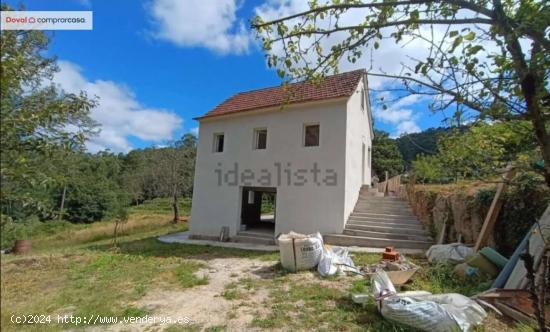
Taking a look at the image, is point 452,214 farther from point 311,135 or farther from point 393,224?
point 311,135

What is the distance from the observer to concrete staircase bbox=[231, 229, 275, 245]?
1127 cm

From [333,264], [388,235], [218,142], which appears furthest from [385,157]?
[333,264]

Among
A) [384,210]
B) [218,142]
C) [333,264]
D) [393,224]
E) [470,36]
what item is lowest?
[333,264]

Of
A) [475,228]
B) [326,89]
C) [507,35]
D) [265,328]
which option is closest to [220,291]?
[265,328]

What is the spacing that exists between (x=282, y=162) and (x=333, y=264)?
5.60 metres

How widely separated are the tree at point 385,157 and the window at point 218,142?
27.5 meters

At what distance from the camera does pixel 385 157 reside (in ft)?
123

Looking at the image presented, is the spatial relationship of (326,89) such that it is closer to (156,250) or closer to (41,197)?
(156,250)

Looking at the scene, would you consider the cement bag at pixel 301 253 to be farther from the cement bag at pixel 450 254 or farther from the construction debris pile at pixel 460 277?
the cement bag at pixel 450 254

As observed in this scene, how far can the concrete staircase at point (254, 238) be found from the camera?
11266 millimetres

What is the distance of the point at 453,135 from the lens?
2068 mm

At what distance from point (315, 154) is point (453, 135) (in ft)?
29.0

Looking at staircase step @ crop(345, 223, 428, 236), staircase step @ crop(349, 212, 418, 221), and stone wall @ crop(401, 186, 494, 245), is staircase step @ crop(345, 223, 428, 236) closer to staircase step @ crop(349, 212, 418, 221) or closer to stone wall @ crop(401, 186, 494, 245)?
stone wall @ crop(401, 186, 494, 245)

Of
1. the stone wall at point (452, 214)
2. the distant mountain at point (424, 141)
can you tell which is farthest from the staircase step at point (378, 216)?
the distant mountain at point (424, 141)
